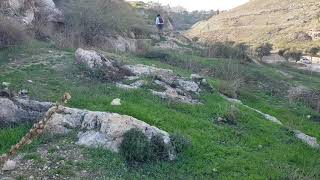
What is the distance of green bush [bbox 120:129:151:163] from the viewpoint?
11062 millimetres

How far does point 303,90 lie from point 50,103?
1805 centimetres

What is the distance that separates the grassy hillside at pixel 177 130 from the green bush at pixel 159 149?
0.81ft

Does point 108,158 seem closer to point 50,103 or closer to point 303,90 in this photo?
point 50,103

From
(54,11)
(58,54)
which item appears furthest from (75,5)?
(58,54)

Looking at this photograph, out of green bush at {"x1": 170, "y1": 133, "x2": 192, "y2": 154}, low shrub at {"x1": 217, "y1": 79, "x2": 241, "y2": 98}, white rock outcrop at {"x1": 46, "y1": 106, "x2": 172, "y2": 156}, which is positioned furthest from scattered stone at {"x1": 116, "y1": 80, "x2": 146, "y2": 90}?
green bush at {"x1": 170, "y1": 133, "x2": 192, "y2": 154}

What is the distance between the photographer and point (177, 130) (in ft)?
42.5

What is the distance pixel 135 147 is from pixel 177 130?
214 centimetres

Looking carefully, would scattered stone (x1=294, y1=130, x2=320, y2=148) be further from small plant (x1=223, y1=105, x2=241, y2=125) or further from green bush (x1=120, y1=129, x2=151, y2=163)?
green bush (x1=120, y1=129, x2=151, y2=163)

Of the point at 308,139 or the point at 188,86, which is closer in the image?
the point at 308,139

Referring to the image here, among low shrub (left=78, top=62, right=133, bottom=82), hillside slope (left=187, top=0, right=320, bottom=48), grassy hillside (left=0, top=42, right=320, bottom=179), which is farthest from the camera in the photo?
hillside slope (left=187, top=0, right=320, bottom=48)

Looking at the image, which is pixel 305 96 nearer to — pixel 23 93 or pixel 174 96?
pixel 174 96

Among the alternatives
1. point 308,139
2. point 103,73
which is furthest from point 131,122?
point 308,139

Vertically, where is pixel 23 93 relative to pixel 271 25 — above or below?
above

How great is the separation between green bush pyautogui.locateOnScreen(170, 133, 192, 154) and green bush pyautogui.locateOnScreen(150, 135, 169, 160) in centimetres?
34
